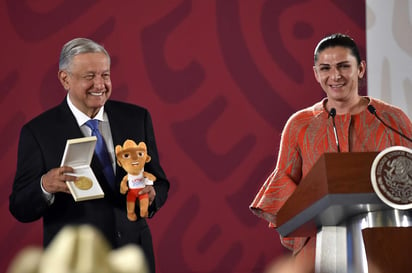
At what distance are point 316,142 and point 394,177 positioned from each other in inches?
33.0

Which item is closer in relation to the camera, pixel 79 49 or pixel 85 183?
pixel 85 183

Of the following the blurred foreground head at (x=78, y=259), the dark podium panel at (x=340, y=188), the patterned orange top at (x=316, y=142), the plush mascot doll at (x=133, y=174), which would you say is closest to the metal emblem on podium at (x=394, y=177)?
the dark podium panel at (x=340, y=188)

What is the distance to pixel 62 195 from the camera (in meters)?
2.33

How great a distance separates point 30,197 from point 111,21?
6.85 ft

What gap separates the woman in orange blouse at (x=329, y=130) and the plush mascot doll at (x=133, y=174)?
45cm

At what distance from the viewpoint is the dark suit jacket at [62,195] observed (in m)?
2.29

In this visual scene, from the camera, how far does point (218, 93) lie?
13.9ft

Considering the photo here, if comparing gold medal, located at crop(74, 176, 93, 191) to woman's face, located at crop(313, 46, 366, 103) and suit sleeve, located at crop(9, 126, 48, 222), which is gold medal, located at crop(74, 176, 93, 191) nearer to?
suit sleeve, located at crop(9, 126, 48, 222)

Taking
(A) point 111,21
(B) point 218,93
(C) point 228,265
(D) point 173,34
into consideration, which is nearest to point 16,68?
(A) point 111,21

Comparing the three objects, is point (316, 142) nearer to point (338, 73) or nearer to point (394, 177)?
point (338, 73)

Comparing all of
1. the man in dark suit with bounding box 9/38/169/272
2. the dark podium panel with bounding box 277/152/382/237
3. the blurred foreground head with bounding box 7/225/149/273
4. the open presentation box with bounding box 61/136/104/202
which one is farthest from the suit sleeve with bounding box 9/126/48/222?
the blurred foreground head with bounding box 7/225/149/273

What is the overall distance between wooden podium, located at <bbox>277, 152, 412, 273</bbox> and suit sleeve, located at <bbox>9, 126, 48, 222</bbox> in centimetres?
83

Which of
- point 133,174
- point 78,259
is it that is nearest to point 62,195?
point 133,174

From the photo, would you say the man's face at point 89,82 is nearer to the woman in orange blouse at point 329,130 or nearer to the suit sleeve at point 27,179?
the suit sleeve at point 27,179
